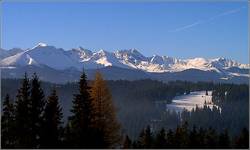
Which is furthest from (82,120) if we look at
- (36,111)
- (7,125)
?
(7,125)

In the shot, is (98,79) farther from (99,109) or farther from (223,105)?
(223,105)

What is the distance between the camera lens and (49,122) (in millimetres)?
21391

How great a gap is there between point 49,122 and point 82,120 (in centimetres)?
147

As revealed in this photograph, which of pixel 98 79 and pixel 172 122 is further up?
pixel 98 79

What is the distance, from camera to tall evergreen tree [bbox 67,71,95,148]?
2053cm

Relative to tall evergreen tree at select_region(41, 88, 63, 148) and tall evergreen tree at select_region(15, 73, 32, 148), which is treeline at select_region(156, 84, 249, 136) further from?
tall evergreen tree at select_region(15, 73, 32, 148)

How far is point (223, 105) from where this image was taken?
7662 inches

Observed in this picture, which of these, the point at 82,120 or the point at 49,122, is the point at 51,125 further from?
the point at 82,120

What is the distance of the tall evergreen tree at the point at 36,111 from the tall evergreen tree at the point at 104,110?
98.1 inches

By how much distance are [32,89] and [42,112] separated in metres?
1.18

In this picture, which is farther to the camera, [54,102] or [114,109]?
[114,109]

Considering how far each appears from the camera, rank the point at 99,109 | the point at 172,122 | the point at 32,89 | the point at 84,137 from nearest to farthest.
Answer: the point at 84,137 → the point at 32,89 → the point at 99,109 → the point at 172,122

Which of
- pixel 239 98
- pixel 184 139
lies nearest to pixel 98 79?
pixel 184 139

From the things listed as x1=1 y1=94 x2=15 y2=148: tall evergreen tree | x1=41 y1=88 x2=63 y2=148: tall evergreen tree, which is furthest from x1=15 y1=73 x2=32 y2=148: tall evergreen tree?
x1=41 y1=88 x2=63 y2=148: tall evergreen tree
